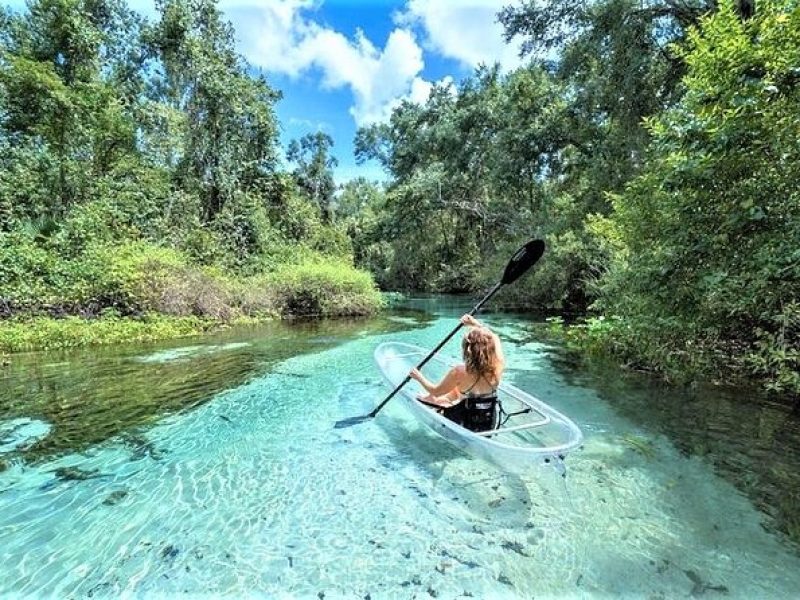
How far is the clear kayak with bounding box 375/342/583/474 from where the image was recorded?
377 cm

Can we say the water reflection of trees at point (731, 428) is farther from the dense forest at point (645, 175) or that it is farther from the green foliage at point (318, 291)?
the green foliage at point (318, 291)

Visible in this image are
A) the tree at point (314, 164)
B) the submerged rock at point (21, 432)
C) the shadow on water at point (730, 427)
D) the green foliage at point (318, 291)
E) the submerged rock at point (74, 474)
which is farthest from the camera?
the tree at point (314, 164)

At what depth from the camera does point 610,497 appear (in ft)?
13.2

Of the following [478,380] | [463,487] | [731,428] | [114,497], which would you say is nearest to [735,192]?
[731,428]

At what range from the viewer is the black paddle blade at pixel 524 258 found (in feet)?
18.6

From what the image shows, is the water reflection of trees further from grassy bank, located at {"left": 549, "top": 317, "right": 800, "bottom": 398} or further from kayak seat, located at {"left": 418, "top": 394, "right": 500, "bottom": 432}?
kayak seat, located at {"left": 418, "top": 394, "right": 500, "bottom": 432}

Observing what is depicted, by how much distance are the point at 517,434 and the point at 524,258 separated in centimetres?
209

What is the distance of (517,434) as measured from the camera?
17.3ft

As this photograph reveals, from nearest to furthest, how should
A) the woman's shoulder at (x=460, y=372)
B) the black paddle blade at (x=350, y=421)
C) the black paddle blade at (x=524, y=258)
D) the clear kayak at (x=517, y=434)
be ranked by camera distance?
the clear kayak at (x=517, y=434)
the woman's shoulder at (x=460, y=372)
the black paddle blade at (x=524, y=258)
the black paddle blade at (x=350, y=421)

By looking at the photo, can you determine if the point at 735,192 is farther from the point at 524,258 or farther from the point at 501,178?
the point at 501,178

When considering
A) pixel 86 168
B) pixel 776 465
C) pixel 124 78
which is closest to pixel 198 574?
pixel 776 465

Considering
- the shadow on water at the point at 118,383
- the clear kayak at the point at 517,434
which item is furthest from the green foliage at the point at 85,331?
the clear kayak at the point at 517,434

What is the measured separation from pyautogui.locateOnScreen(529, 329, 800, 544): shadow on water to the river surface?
1.2 inches

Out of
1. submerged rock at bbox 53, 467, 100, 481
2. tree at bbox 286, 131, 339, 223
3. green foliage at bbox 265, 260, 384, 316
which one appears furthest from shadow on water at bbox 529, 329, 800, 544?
tree at bbox 286, 131, 339, 223
